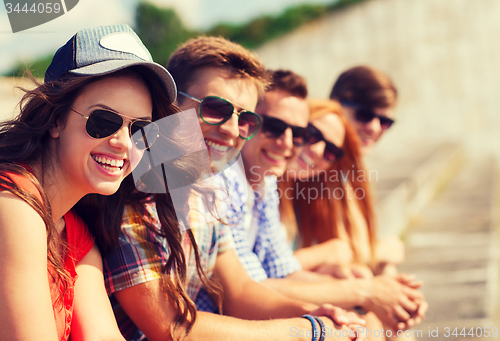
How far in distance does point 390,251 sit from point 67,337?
2.62 m

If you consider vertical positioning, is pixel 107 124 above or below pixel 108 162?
above

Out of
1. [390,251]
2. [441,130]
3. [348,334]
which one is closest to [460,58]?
[441,130]

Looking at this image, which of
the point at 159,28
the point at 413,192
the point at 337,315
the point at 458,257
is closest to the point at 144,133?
the point at 337,315

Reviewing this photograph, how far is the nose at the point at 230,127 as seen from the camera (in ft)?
7.18

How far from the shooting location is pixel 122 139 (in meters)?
1.46

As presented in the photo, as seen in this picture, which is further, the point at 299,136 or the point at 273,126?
the point at 299,136

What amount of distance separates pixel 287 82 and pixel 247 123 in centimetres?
67

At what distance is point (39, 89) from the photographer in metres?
1.42

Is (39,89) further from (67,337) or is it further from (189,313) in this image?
(189,313)

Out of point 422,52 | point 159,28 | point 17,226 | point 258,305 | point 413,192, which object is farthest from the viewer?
point 422,52

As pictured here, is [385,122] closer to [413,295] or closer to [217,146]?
[413,295]

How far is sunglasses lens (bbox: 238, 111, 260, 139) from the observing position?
2.23 meters

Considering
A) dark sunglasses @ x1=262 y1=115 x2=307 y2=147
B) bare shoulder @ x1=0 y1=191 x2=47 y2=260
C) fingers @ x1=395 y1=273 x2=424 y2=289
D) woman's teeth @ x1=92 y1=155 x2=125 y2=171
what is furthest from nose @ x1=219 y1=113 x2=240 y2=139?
fingers @ x1=395 y1=273 x2=424 y2=289

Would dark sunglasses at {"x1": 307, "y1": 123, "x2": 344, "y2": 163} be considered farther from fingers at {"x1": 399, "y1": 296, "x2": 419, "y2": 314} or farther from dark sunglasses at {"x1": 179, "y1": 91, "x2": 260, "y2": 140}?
fingers at {"x1": 399, "y1": 296, "x2": 419, "y2": 314}
